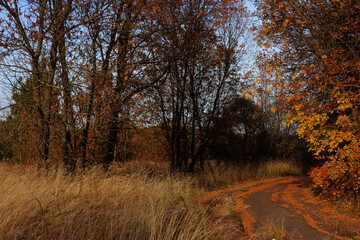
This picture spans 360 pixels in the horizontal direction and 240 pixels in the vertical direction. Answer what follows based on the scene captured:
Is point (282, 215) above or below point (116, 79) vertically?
below

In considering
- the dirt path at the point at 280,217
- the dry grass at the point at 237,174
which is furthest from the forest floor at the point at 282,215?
the dry grass at the point at 237,174

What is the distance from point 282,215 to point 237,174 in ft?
18.7

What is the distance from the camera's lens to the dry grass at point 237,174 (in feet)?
36.5

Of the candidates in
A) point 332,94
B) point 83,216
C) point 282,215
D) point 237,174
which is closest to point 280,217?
point 282,215

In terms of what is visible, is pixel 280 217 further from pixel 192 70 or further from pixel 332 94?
pixel 192 70

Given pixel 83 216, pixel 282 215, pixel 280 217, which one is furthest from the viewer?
pixel 282 215

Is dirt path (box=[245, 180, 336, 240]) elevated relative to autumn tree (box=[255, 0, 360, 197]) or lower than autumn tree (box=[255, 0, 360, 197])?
lower

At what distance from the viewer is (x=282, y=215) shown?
259 inches

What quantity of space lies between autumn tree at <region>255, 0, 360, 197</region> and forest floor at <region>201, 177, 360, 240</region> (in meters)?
0.66

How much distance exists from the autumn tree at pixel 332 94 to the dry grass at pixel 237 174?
13.2 ft

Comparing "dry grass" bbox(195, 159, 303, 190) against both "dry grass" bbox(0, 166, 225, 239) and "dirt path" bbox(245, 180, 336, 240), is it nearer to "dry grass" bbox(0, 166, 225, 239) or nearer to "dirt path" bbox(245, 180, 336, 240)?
"dirt path" bbox(245, 180, 336, 240)

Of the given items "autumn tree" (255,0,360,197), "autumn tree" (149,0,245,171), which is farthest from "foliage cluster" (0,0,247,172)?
"autumn tree" (255,0,360,197)

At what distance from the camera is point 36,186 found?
5117 mm

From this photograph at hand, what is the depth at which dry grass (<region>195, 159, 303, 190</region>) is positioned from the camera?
36.5 feet
